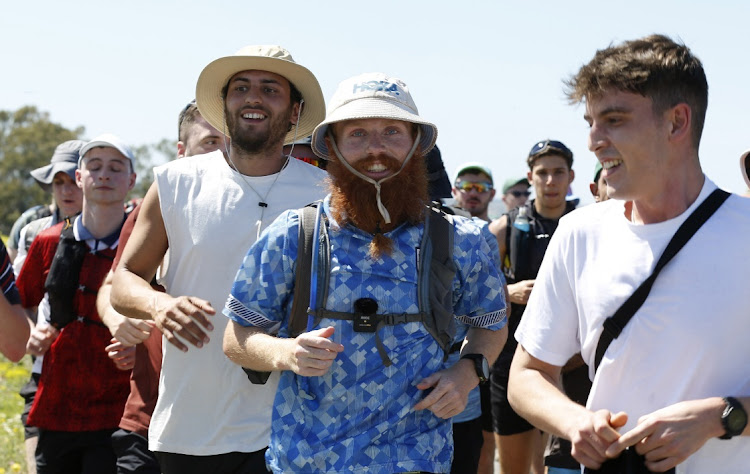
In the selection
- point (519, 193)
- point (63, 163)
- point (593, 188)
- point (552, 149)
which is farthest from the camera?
point (519, 193)

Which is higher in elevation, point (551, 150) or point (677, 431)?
point (551, 150)

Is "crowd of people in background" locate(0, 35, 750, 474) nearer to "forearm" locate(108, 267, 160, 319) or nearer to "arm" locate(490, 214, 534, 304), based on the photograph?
"forearm" locate(108, 267, 160, 319)

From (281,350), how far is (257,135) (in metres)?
1.50

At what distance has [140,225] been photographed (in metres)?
4.61

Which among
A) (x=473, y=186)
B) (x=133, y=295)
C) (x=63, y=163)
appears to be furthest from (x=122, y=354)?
(x=473, y=186)

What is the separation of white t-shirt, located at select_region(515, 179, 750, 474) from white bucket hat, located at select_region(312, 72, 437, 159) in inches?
38.1

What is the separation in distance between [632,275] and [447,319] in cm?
78

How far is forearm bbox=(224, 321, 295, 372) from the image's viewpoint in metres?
3.41

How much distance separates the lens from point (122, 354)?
515 centimetres

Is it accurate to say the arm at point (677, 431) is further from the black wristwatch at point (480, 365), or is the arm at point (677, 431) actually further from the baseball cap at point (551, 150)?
the baseball cap at point (551, 150)

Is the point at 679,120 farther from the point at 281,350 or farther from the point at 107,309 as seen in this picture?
the point at 107,309

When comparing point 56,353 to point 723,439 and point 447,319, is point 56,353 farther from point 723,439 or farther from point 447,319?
point 723,439

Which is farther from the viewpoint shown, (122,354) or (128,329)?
(122,354)

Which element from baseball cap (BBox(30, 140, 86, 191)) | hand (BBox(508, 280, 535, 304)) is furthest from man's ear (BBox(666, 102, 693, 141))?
baseball cap (BBox(30, 140, 86, 191))
